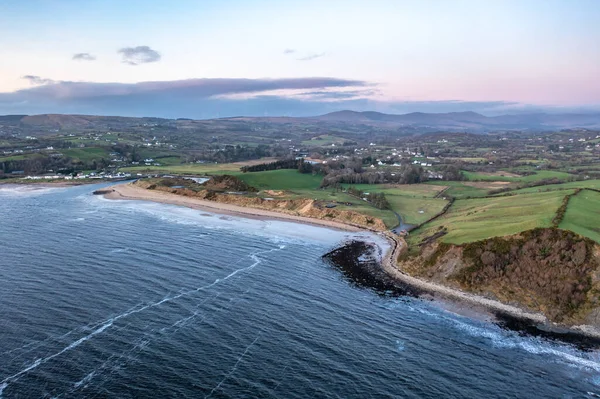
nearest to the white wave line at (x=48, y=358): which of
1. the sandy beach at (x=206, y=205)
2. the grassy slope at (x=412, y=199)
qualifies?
the sandy beach at (x=206, y=205)

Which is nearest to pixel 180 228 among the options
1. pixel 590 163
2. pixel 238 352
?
pixel 238 352

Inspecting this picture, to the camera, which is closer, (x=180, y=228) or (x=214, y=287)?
(x=214, y=287)

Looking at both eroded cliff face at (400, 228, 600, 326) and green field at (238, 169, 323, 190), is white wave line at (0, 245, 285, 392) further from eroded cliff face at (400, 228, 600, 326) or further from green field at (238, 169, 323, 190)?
green field at (238, 169, 323, 190)

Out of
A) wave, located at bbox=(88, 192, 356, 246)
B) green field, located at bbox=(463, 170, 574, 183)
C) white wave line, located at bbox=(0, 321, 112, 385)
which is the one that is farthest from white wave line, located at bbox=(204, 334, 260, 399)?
green field, located at bbox=(463, 170, 574, 183)

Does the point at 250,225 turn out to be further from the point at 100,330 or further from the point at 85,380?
the point at 85,380

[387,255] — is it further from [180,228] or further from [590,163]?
[590,163]

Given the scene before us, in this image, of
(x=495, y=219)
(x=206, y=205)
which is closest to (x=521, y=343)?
(x=495, y=219)

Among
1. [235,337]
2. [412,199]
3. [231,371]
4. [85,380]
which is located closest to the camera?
[85,380]
